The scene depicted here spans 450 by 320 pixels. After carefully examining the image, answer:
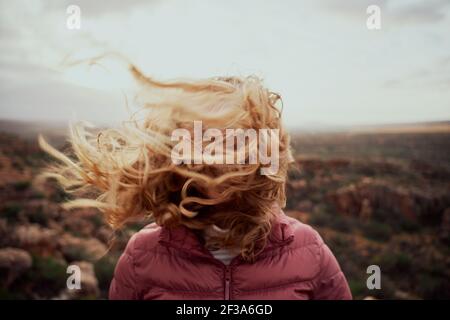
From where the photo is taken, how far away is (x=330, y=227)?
7.39 m

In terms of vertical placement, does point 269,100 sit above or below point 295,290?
above

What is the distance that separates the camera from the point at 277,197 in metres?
1.45

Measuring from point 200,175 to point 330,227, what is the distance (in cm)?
653

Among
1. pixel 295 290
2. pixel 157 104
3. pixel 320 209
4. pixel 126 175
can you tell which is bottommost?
pixel 320 209

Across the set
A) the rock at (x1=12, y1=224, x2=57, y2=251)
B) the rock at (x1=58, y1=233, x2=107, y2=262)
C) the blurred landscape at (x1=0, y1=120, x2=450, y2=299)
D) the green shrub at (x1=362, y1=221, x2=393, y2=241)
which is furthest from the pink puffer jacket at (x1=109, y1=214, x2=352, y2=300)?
the green shrub at (x1=362, y1=221, x2=393, y2=241)

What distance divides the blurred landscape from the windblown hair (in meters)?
0.55

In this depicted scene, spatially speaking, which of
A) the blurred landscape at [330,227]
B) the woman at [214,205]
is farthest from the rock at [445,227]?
the woman at [214,205]

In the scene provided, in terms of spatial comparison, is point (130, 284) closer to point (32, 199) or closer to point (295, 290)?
point (295, 290)

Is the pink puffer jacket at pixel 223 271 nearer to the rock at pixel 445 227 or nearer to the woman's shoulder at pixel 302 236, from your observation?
the woman's shoulder at pixel 302 236

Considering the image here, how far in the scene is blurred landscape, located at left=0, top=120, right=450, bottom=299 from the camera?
412cm

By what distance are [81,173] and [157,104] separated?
43 cm
